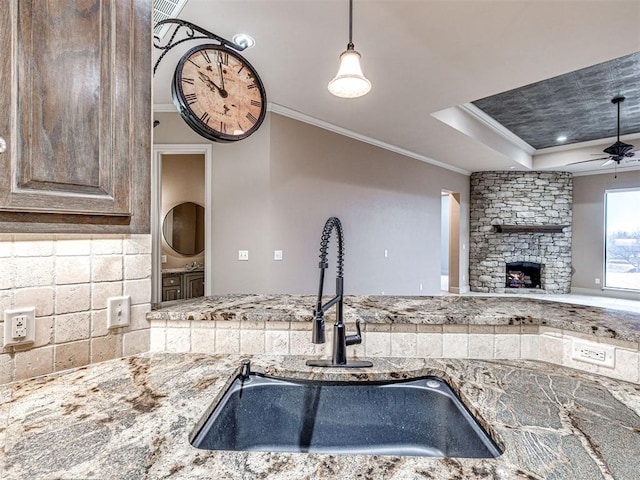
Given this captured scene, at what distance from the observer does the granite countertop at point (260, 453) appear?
574 millimetres

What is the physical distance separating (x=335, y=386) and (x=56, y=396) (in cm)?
75

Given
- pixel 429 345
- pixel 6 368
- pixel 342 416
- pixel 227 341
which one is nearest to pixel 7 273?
pixel 6 368

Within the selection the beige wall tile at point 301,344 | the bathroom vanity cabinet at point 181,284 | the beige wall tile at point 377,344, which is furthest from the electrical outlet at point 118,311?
the bathroom vanity cabinet at point 181,284

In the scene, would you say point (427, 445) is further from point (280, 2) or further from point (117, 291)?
point (280, 2)

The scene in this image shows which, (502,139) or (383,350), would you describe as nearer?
(383,350)

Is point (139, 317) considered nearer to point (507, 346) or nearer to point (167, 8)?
point (507, 346)

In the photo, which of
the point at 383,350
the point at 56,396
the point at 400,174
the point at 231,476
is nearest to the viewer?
the point at 231,476

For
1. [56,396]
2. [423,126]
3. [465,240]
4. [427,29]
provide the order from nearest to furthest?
[56,396]
[427,29]
[423,126]
[465,240]

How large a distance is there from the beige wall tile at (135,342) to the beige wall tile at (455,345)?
1.06 m

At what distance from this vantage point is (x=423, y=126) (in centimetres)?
420

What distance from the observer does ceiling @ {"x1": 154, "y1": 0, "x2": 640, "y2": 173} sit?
210cm

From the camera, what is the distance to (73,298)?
100cm

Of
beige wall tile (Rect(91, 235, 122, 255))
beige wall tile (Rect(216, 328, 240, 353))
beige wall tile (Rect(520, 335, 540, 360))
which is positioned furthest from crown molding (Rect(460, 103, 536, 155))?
beige wall tile (Rect(91, 235, 122, 255))

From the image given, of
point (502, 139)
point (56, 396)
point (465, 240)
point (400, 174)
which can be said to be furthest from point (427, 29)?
point (465, 240)
